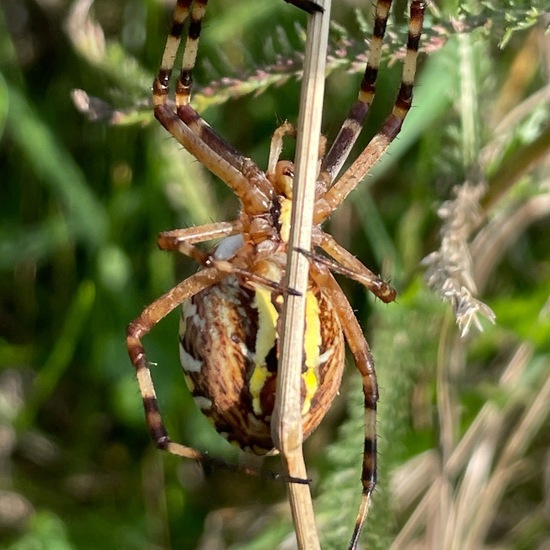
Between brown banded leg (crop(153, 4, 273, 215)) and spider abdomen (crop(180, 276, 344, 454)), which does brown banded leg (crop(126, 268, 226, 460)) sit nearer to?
spider abdomen (crop(180, 276, 344, 454))

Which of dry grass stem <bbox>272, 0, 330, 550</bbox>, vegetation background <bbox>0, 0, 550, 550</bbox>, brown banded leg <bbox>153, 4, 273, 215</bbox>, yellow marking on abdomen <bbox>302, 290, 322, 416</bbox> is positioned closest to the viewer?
dry grass stem <bbox>272, 0, 330, 550</bbox>

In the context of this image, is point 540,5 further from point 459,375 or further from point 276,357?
point 459,375

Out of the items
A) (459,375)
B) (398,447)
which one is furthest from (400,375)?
(459,375)

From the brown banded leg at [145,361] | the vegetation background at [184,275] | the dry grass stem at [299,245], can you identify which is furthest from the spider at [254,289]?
the vegetation background at [184,275]

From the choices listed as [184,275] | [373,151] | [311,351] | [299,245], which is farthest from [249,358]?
[184,275]

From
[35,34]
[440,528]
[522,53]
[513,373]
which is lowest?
[440,528]

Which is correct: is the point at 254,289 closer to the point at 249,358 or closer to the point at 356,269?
the point at 249,358

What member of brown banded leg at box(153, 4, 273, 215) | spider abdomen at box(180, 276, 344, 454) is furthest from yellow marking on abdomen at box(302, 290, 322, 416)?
brown banded leg at box(153, 4, 273, 215)
